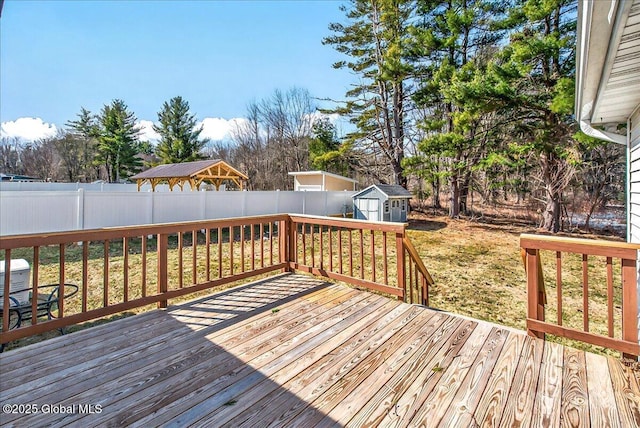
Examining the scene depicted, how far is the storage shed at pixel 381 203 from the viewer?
12109 millimetres

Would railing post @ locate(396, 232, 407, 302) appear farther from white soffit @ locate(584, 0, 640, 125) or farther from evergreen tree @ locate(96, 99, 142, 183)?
evergreen tree @ locate(96, 99, 142, 183)


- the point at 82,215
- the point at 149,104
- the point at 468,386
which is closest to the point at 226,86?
the point at 149,104

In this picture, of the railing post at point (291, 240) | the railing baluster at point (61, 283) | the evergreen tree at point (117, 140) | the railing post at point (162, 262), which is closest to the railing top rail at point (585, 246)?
the railing post at point (291, 240)

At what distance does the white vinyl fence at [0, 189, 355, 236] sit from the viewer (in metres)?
7.25

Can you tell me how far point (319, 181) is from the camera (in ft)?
50.8

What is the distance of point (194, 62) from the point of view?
11.7 m

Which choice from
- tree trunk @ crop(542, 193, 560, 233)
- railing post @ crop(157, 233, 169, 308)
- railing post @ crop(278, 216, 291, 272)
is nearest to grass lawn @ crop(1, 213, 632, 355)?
railing post @ crop(157, 233, 169, 308)

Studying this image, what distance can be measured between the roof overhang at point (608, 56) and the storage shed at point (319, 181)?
1189 centimetres

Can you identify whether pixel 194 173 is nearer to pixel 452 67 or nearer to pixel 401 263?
pixel 401 263

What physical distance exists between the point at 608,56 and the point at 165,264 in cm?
384

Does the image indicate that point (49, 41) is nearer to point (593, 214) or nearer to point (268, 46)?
point (268, 46)

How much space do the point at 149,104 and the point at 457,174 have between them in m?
23.1

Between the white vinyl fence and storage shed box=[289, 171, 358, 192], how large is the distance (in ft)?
8.89

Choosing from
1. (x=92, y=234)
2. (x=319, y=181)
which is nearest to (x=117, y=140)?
(x=319, y=181)
